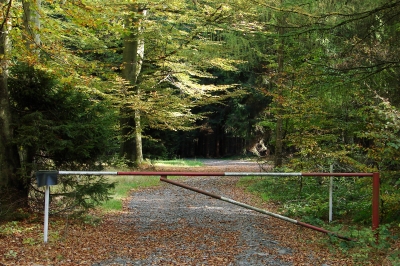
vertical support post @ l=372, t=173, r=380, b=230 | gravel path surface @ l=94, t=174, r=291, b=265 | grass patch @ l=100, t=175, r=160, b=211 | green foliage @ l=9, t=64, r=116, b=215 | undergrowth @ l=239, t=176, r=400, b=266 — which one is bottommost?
gravel path surface @ l=94, t=174, r=291, b=265

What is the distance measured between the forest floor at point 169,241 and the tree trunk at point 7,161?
0.53 meters

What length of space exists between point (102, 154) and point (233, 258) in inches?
137

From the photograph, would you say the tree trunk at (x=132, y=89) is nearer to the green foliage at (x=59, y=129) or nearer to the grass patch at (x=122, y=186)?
the grass patch at (x=122, y=186)

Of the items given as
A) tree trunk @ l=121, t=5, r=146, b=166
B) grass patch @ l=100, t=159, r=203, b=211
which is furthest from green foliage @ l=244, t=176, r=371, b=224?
tree trunk @ l=121, t=5, r=146, b=166

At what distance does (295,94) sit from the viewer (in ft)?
42.2

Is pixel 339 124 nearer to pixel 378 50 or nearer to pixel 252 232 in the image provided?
pixel 378 50


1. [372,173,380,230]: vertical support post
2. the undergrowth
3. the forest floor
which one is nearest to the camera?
the forest floor

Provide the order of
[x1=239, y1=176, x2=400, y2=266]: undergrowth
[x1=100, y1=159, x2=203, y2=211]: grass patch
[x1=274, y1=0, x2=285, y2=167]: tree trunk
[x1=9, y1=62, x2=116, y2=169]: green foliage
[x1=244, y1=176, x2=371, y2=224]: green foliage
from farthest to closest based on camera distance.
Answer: [x1=274, y1=0, x2=285, y2=167]: tree trunk, [x1=100, y1=159, x2=203, y2=211]: grass patch, [x1=244, y1=176, x2=371, y2=224]: green foliage, [x1=9, y1=62, x2=116, y2=169]: green foliage, [x1=239, y1=176, x2=400, y2=266]: undergrowth

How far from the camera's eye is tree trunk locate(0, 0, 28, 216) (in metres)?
7.49

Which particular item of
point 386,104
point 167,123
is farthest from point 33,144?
point 167,123

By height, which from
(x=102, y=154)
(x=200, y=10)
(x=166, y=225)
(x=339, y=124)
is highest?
(x=200, y=10)

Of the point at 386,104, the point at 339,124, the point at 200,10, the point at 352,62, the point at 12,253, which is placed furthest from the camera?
the point at 200,10

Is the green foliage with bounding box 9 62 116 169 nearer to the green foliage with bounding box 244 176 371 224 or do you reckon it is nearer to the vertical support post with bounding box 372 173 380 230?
the green foliage with bounding box 244 176 371 224

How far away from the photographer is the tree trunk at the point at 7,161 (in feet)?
24.6
